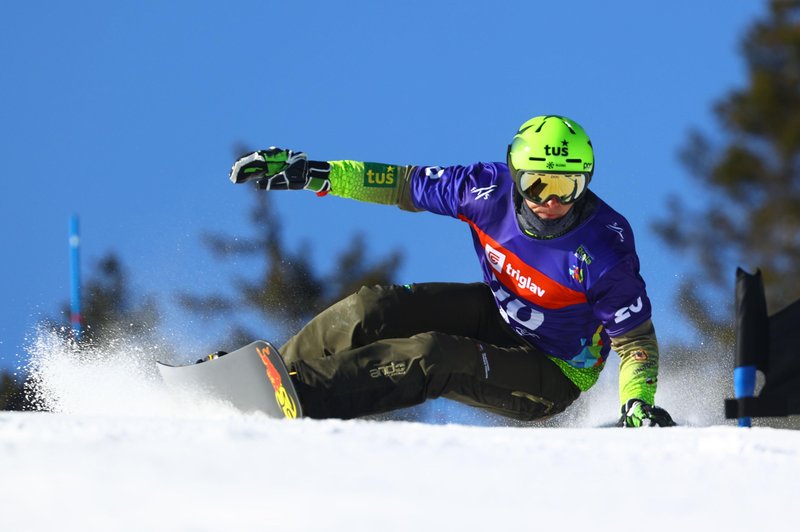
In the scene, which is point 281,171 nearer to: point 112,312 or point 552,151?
point 552,151

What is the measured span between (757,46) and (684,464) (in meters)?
25.7

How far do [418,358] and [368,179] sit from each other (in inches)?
39.3

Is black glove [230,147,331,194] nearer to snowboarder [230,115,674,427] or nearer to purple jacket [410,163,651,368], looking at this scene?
snowboarder [230,115,674,427]

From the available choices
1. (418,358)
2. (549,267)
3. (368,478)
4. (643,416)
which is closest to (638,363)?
(643,416)

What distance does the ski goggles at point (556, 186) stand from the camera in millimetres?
4766

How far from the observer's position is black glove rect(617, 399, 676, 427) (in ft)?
14.2

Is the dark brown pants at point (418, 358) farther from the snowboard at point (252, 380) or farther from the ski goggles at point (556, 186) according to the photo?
the ski goggles at point (556, 186)

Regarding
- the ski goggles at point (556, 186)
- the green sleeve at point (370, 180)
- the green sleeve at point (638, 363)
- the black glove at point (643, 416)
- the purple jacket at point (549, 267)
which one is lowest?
the black glove at point (643, 416)

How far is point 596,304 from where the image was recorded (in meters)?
4.77

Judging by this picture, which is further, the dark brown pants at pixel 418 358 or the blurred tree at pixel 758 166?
the blurred tree at pixel 758 166

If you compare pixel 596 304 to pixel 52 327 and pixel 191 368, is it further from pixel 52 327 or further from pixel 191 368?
pixel 52 327

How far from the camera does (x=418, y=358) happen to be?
4703 mm

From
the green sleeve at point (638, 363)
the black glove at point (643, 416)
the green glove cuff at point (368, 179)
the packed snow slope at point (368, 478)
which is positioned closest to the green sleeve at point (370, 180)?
the green glove cuff at point (368, 179)

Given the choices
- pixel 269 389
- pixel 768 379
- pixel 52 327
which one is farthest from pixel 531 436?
pixel 52 327
